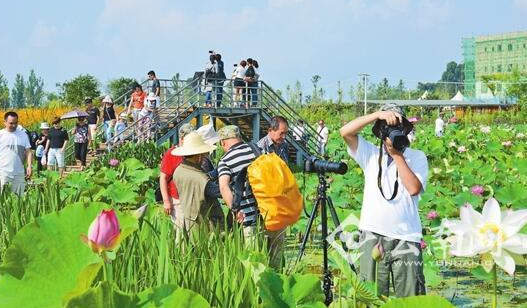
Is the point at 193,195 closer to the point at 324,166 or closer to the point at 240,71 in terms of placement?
the point at 324,166

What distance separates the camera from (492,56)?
8031cm

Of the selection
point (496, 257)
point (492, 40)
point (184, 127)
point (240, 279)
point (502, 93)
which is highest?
point (492, 40)

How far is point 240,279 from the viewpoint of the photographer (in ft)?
7.57

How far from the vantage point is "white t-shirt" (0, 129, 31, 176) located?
6.25 m

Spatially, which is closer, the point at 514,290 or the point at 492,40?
the point at 514,290

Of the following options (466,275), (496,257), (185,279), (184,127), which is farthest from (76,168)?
(496,257)

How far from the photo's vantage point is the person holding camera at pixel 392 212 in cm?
296

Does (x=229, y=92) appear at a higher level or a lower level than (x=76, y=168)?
higher

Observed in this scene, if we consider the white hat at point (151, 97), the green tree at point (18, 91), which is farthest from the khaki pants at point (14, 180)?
the green tree at point (18, 91)

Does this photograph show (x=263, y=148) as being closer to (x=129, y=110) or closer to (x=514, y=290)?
(x=514, y=290)

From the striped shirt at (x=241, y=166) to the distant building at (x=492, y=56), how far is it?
72.3m

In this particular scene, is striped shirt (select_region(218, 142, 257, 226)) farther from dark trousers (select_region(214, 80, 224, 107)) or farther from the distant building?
the distant building

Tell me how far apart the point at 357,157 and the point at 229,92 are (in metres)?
12.2

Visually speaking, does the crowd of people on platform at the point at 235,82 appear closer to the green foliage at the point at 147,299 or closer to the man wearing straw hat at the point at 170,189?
the man wearing straw hat at the point at 170,189
